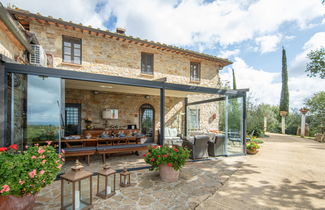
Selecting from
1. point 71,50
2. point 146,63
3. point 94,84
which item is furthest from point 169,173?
point 71,50

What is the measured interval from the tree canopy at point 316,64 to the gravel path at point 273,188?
8.56 metres

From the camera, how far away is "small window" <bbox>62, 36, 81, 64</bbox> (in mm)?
6938

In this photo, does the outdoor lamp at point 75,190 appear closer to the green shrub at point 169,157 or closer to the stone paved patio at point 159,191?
the stone paved patio at point 159,191

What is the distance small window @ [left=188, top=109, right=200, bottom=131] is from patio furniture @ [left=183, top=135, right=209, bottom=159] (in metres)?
4.10

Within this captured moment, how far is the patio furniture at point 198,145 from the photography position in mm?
5742

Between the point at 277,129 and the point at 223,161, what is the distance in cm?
1451

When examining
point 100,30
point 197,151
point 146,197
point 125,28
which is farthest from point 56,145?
point 125,28

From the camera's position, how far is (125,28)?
8469 mm

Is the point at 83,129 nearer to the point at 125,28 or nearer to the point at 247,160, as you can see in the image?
the point at 125,28

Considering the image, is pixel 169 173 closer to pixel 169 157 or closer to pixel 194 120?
pixel 169 157

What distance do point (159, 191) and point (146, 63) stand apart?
21.7ft

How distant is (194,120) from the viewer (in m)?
10.2

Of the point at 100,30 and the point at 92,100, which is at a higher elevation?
the point at 100,30

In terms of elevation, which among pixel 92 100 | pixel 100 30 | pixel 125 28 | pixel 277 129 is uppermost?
pixel 125 28
